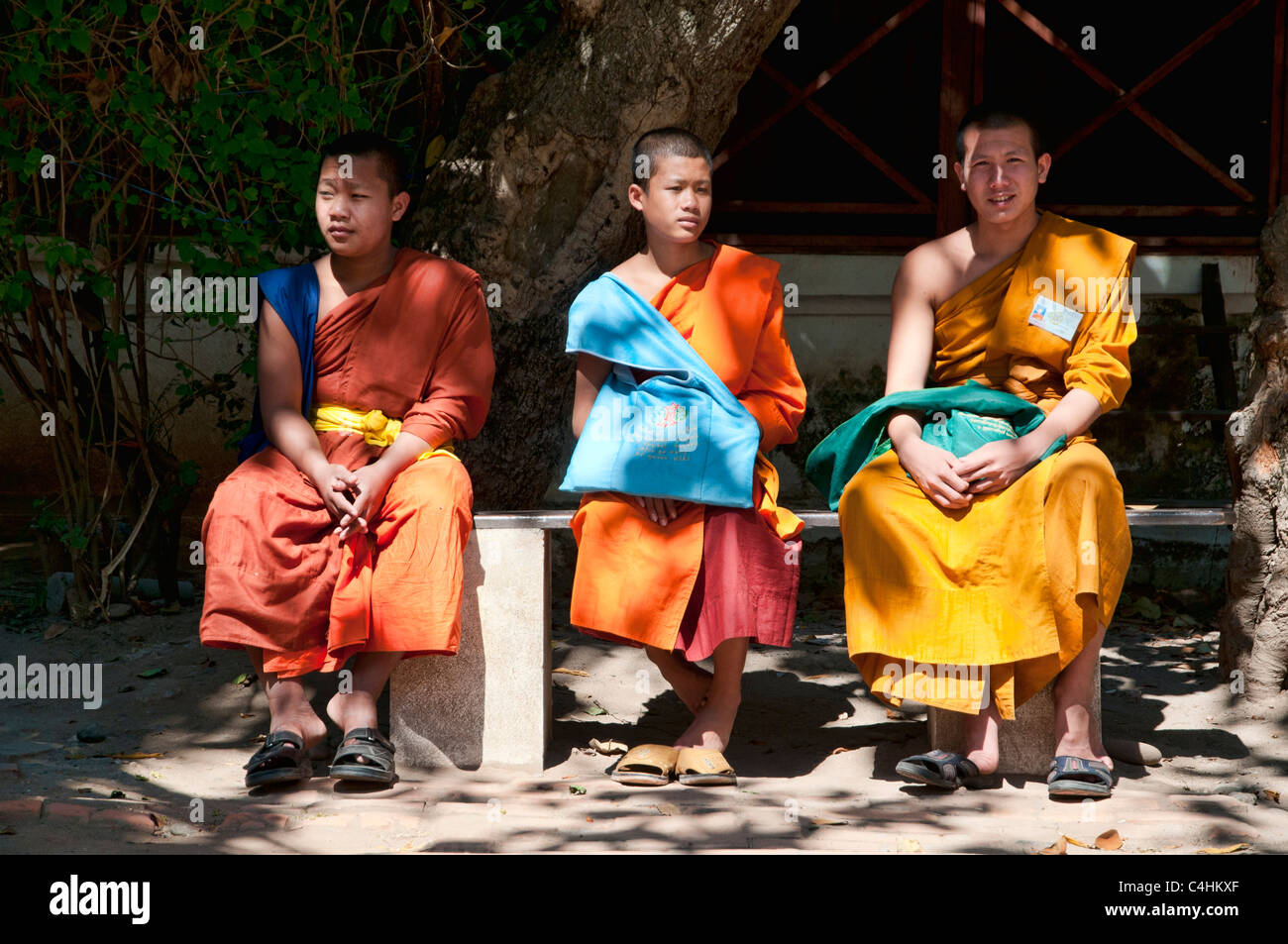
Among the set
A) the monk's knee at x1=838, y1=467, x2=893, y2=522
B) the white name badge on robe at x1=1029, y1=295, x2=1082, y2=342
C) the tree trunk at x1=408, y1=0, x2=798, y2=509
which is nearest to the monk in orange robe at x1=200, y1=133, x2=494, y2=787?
the tree trunk at x1=408, y1=0, x2=798, y2=509

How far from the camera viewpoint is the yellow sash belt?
157 inches

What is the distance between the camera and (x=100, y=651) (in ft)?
15.9

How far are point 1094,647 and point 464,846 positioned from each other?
1.77 m

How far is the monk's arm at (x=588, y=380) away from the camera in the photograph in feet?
13.3

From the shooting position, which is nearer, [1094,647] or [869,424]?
[1094,647]

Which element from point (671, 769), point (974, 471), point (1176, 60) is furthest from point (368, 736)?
point (1176, 60)

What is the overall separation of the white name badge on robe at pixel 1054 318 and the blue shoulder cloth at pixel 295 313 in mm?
2103

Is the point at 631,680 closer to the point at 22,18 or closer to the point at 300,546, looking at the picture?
the point at 300,546

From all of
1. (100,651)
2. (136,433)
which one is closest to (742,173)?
(136,433)

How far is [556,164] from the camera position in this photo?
479 centimetres

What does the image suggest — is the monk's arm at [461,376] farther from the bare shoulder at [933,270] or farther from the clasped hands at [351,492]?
the bare shoulder at [933,270]

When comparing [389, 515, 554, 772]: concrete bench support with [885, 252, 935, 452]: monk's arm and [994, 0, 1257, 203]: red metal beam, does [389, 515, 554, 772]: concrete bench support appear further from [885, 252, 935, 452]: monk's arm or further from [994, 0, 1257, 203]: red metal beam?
[994, 0, 1257, 203]: red metal beam

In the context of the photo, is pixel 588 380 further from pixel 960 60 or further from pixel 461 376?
pixel 960 60

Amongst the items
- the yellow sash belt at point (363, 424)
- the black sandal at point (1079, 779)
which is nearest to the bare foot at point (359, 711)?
the yellow sash belt at point (363, 424)
